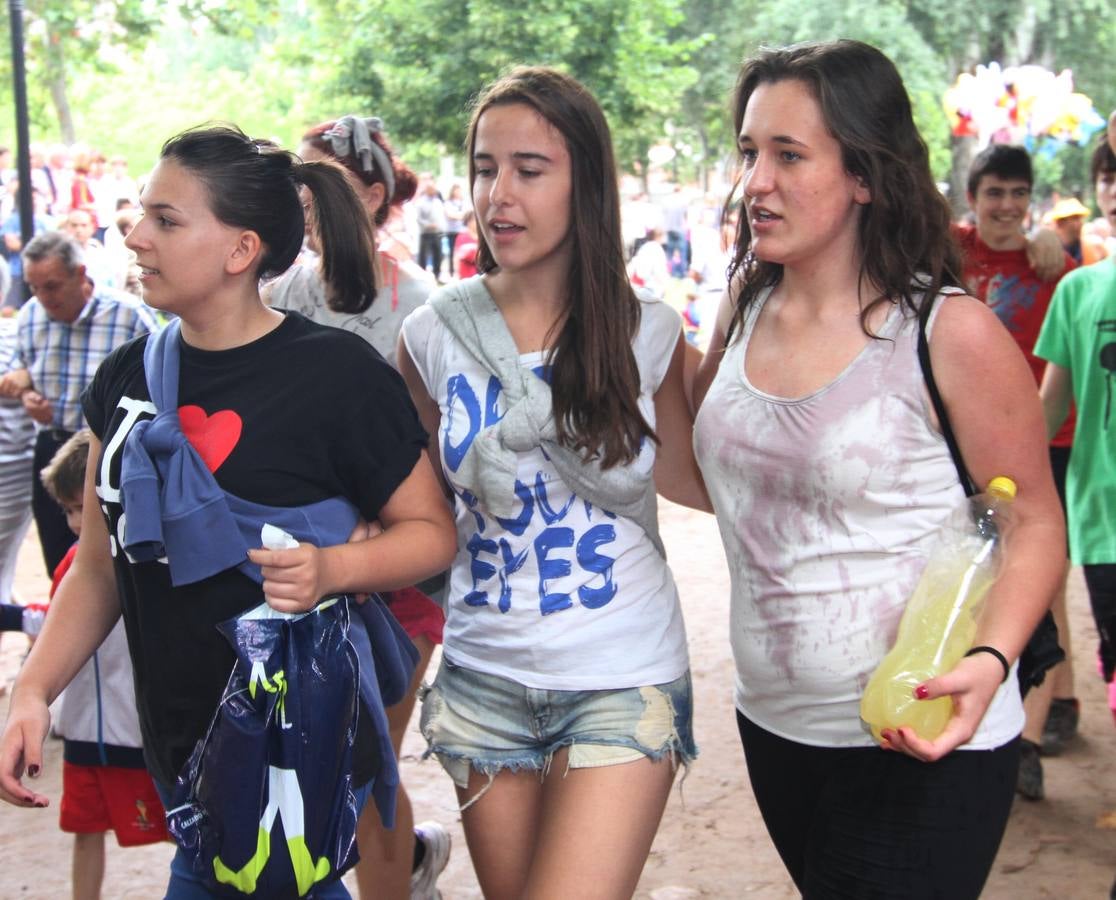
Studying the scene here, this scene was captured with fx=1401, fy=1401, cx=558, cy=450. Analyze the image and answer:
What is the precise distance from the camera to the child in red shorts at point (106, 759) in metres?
3.94

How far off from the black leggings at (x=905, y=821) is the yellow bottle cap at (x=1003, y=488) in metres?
0.45

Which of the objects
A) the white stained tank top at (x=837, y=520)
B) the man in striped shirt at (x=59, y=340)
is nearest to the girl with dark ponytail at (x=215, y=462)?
the white stained tank top at (x=837, y=520)

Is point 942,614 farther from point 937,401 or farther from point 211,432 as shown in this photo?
point 211,432

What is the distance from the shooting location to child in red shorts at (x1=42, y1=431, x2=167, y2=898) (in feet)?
12.9

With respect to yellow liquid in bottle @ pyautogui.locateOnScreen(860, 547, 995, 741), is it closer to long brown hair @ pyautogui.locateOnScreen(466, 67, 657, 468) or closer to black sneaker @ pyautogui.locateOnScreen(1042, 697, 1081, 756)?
long brown hair @ pyautogui.locateOnScreen(466, 67, 657, 468)

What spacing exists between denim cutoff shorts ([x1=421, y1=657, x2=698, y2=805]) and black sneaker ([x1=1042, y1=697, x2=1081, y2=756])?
3314 mm

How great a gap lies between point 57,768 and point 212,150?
3.99 m

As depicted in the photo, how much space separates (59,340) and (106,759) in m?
3.04

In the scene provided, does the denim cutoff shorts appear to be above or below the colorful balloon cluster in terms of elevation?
below

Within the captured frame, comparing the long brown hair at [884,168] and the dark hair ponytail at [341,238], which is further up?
the long brown hair at [884,168]

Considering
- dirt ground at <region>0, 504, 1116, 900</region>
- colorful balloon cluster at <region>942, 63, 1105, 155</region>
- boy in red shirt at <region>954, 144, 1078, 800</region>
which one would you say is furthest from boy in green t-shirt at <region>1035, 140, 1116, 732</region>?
colorful balloon cluster at <region>942, 63, 1105, 155</region>

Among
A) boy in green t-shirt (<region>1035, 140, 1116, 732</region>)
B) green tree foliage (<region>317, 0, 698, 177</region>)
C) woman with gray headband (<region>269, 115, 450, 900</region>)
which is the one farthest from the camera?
green tree foliage (<region>317, 0, 698, 177</region>)

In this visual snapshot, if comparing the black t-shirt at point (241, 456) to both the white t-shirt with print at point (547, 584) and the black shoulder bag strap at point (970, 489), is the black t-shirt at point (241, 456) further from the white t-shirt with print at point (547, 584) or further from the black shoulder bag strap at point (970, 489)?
the black shoulder bag strap at point (970, 489)

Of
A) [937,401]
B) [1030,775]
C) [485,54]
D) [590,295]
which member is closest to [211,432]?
[590,295]
